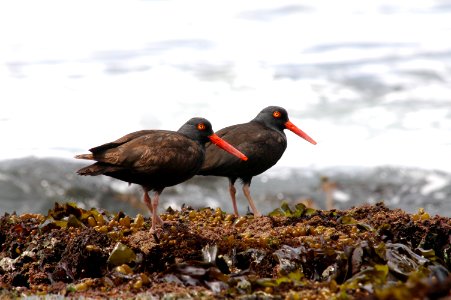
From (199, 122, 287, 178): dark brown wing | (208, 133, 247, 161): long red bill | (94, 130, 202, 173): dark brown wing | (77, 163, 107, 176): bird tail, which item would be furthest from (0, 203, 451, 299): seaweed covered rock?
(199, 122, 287, 178): dark brown wing

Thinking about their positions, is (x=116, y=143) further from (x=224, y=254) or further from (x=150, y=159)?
(x=224, y=254)

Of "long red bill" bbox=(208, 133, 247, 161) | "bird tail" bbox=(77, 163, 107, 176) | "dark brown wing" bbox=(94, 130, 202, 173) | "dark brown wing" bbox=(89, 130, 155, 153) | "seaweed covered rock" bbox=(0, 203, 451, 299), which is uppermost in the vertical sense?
"dark brown wing" bbox=(89, 130, 155, 153)

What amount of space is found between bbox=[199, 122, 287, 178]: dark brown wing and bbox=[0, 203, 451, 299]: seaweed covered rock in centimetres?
117

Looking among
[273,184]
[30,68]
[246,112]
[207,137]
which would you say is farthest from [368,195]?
[30,68]

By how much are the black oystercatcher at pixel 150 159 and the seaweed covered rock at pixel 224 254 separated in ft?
1.05

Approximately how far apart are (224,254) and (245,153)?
2518 millimetres

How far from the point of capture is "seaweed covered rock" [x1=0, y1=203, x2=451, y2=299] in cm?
545

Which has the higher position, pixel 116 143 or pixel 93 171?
pixel 116 143

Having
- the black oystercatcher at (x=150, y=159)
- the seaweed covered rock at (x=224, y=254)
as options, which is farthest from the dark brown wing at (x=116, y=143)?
the seaweed covered rock at (x=224, y=254)

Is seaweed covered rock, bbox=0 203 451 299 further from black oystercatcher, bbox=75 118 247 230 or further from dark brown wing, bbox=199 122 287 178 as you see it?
dark brown wing, bbox=199 122 287 178

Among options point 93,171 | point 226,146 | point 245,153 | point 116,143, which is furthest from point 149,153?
point 245,153

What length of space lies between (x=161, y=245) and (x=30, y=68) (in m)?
15.5

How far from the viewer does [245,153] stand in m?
8.68

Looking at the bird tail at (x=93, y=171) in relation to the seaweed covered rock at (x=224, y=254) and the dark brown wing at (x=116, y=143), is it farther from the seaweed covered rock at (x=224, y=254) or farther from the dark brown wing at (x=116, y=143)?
the seaweed covered rock at (x=224, y=254)
